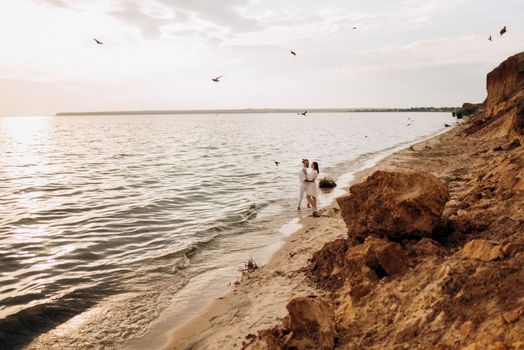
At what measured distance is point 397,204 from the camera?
6.12 meters

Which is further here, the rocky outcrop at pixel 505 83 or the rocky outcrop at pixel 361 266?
the rocky outcrop at pixel 505 83

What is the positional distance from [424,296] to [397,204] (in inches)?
75.0

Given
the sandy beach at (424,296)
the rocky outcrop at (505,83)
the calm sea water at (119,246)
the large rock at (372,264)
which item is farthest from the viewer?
the rocky outcrop at (505,83)

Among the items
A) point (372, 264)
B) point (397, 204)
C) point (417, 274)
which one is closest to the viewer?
point (417, 274)

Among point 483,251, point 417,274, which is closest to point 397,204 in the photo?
point 417,274

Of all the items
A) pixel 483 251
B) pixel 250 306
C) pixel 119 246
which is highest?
pixel 483 251

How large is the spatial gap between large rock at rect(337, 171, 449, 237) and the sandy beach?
0.31 m

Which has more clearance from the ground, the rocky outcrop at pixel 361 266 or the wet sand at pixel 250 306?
the rocky outcrop at pixel 361 266

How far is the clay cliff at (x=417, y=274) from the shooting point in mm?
3820

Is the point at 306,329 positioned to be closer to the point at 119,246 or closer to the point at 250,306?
the point at 250,306

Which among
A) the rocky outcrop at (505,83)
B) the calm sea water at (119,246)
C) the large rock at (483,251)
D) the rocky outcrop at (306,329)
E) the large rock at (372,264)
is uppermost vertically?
the rocky outcrop at (505,83)

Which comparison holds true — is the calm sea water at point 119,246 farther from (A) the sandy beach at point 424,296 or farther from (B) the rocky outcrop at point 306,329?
(B) the rocky outcrop at point 306,329

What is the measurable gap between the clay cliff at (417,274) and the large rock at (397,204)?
2 centimetres

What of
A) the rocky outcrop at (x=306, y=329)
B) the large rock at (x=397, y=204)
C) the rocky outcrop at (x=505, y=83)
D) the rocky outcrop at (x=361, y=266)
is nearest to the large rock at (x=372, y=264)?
the rocky outcrop at (x=361, y=266)
